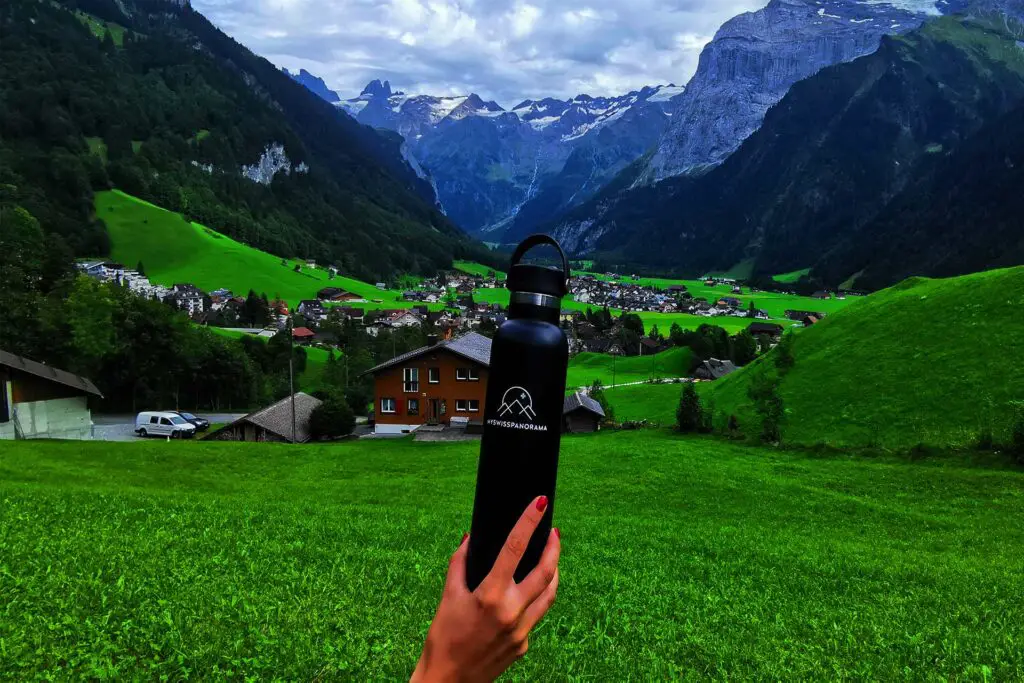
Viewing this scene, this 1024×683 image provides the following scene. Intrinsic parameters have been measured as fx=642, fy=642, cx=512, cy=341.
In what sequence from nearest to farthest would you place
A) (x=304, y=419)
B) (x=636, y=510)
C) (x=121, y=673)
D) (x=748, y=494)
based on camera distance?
(x=121, y=673) → (x=636, y=510) → (x=748, y=494) → (x=304, y=419)

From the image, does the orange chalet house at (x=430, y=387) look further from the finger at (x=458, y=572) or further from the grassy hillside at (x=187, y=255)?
the grassy hillside at (x=187, y=255)

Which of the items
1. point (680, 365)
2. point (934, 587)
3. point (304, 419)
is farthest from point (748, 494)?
point (680, 365)

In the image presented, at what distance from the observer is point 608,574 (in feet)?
34.7

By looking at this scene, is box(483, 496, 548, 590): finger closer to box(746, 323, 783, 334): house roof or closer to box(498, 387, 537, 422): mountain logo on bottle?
box(498, 387, 537, 422): mountain logo on bottle

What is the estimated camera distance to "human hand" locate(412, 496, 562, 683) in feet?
8.61

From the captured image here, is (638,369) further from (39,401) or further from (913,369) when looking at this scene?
(39,401)

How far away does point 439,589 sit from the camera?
28.7 ft

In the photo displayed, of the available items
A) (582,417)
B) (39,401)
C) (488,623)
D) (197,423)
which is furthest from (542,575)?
(197,423)

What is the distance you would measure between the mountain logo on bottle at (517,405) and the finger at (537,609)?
759 millimetres

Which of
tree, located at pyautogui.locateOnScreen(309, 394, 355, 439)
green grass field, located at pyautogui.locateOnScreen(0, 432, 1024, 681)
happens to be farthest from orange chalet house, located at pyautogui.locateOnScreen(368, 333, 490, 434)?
green grass field, located at pyautogui.locateOnScreen(0, 432, 1024, 681)

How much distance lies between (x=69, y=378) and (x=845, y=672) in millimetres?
47423

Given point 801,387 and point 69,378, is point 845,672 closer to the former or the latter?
point 801,387

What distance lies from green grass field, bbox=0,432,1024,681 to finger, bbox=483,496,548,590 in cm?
401

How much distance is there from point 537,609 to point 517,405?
0.88 meters
